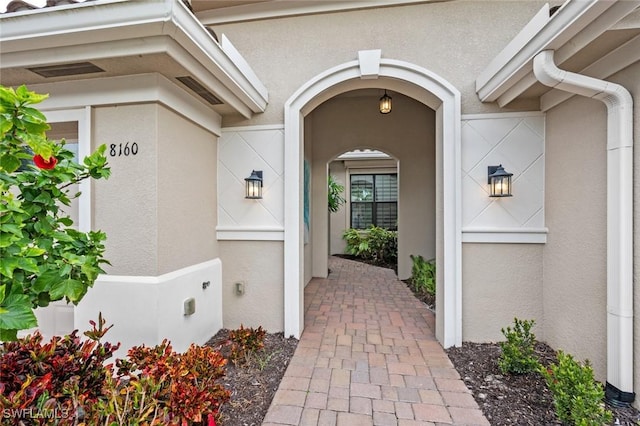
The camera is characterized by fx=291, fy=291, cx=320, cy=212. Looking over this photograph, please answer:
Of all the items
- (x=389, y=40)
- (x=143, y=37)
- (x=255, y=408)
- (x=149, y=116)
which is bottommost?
(x=255, y=408)

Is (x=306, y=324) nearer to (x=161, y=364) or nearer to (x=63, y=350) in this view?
(x=161, y=364)

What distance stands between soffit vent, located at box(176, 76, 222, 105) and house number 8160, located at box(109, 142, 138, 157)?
82 cm

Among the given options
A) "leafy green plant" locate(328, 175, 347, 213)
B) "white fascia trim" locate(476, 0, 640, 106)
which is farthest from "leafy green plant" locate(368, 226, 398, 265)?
"white fascia trim" locate(476, 0, 640, 106)

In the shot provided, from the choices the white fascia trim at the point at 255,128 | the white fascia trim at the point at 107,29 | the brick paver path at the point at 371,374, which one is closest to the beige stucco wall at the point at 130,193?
the white fascia trim at the point at 107,29

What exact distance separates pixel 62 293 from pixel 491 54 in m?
4.89

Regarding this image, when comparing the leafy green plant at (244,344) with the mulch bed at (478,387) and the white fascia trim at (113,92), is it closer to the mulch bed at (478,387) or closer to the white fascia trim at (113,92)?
the mulch bed at (478,387)

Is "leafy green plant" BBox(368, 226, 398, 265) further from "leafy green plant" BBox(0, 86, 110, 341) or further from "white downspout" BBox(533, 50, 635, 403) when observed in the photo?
"leafy green plant" BBox(0, 86, 110, 341)

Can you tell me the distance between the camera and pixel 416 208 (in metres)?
7.20

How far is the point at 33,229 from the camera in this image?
1.84 meters

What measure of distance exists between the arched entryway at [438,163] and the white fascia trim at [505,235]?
0.58 ft

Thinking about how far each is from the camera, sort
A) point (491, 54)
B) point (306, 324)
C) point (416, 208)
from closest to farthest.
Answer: point (491, 54) < point (306, 324) < point (416, 208)

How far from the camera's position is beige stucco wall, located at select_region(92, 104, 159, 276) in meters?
2.89

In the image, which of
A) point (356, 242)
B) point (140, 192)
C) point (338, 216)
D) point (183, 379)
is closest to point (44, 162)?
point (140, 192)

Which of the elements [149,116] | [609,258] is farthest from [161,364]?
[609,258]
